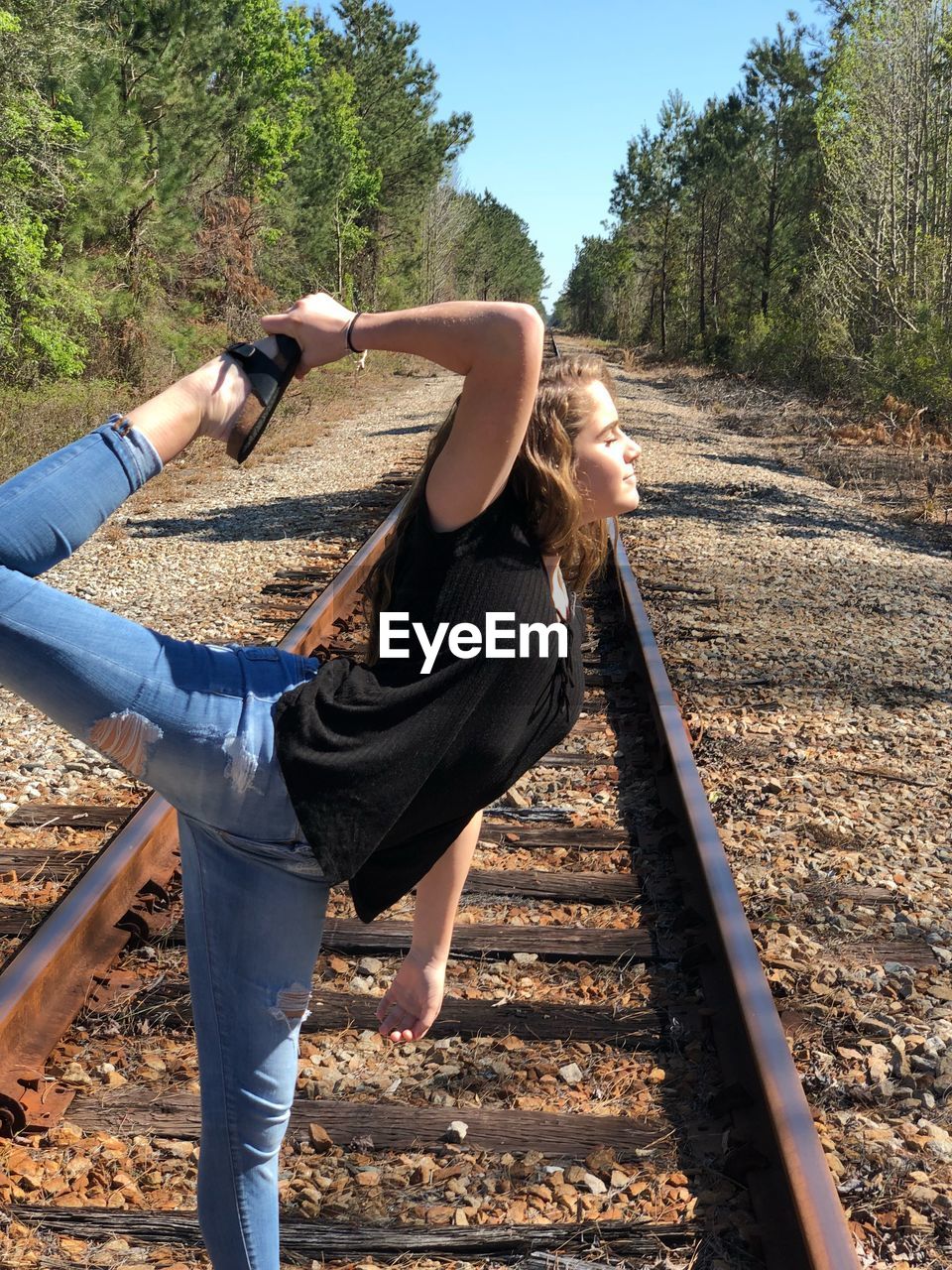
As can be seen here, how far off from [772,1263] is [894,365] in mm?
19383

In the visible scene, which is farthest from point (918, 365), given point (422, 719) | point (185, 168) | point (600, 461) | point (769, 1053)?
point (422, 719)

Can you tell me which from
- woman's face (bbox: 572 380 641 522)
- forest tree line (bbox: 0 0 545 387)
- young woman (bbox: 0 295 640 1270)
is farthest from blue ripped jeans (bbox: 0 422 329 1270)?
forest tree line (bbox: 0 0 545 387)

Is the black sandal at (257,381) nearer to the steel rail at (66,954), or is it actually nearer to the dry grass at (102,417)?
the steel rail at (66,954)

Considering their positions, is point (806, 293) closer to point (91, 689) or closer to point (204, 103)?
point (204, 103)

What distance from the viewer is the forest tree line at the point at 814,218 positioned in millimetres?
20734

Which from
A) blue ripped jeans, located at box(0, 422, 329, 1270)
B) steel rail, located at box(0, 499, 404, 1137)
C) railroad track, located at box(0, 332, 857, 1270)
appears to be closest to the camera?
blue ripped jeans, located at box(0, 422, 329, 1270)

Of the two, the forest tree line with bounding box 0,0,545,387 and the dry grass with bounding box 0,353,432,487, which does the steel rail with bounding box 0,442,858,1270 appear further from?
the forest tree line with bounding box 0,0,545,387

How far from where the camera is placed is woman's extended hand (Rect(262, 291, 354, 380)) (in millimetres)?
1539

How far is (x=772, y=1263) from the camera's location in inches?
85.1

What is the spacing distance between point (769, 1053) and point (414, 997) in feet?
3.30

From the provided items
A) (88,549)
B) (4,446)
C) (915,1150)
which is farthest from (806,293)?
(915,1150)

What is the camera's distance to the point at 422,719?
1.54 m

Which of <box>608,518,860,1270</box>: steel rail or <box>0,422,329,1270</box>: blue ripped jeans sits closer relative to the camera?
<box>0,422,329,1270</box>: blue ripped jeans

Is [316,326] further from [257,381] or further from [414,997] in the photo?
[414,997]
